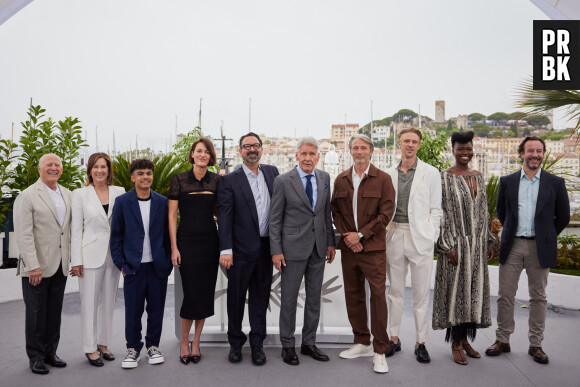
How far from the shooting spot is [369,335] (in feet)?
10.6

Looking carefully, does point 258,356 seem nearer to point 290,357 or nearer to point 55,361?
point 290,357

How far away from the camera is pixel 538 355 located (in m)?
3.19

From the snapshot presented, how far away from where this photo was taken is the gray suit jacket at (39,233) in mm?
2840

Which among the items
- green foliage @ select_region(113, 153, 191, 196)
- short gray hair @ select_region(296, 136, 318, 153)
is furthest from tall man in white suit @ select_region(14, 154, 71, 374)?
green foliage @ select_region(113, 153, 191, 196)

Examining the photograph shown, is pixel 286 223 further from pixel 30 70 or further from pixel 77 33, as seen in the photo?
pixel 77 33

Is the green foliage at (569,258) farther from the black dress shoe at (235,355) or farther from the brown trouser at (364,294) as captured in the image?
the black dress shoe at (235,355)

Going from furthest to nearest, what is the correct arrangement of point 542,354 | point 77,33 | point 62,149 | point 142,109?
point 142,109
point 77,33
point 62,149
point 542,354

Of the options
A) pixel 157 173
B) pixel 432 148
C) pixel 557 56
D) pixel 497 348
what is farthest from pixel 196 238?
pixel 432 148

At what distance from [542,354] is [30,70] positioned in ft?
129

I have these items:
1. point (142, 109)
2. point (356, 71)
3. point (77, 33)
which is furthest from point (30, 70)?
point (356, 71)

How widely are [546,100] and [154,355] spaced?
15.5ft

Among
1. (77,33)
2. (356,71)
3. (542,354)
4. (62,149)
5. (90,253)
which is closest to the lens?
(90,253)

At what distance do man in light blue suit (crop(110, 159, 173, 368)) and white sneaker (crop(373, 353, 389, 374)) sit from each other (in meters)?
1.54

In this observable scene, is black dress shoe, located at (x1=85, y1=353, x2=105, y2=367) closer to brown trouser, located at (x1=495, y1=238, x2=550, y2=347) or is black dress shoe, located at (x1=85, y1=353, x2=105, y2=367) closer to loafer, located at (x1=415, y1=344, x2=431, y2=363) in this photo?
loafer, located at (x1=415, y1=344, x2=431, y2=363)
